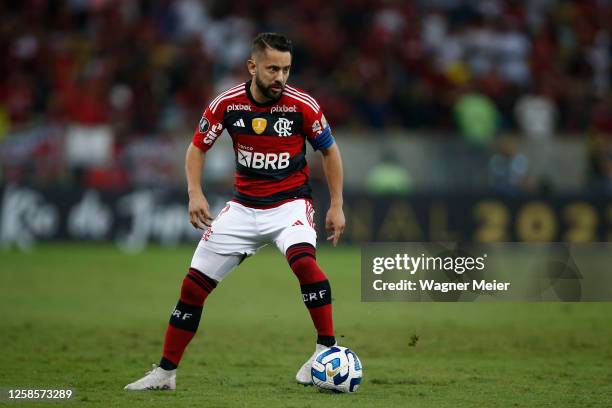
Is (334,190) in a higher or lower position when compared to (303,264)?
higher

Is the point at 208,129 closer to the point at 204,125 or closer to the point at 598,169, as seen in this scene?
the point at 204,125

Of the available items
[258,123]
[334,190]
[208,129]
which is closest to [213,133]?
[208,129]

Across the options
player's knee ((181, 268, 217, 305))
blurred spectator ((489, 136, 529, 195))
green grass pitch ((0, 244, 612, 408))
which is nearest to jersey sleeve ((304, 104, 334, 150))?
player's knee ((181, 268, 217, 305))

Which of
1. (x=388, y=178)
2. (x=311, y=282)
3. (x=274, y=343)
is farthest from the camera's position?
(x=388, y=178)

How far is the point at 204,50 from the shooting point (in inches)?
907

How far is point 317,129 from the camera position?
26.7 feet

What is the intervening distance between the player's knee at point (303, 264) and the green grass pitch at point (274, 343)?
32.1 inches

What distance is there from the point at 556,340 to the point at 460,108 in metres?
11.8

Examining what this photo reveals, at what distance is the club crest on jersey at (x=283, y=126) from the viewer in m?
8.12

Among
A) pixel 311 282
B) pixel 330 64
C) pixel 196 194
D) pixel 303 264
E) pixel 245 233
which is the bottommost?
pixel 311 282

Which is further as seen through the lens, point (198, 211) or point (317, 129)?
point (317, 129)

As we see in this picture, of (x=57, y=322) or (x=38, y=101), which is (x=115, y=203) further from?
(x=57, y=322)

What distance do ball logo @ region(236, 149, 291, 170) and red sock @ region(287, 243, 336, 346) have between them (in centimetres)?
62

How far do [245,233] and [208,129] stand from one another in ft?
2.63
